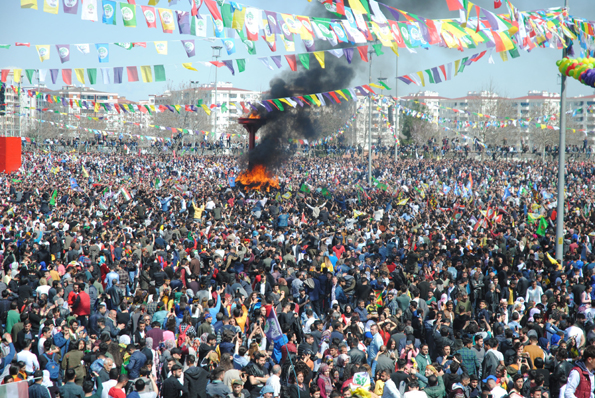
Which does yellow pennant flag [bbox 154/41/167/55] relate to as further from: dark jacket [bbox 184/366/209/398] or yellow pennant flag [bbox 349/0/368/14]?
dark jacket [bbox 184/366/209/398]

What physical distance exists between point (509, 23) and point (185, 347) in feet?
32.0

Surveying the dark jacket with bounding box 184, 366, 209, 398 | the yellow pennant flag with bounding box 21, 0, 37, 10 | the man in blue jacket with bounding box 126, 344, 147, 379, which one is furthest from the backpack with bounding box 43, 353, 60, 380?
the yellow pennant flag with bounding box 21, 0, 37, 10

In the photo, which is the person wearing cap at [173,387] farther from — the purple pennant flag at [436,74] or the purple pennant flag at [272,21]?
the purple pennant flag at [436,74]

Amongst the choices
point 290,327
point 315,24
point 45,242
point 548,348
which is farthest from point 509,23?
point 45,242

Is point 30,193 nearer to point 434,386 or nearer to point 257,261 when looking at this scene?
point 257,261

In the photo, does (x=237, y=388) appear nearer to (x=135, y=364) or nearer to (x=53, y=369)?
(x=135, y=364)

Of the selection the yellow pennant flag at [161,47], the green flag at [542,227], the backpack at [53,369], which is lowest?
the backpack at [53,369]

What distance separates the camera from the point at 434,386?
6547 millimetres

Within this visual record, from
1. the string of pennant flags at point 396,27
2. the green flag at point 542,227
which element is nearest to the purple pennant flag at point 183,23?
the string of pennant flags at point 396,27

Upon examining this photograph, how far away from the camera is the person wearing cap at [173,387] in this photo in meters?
6.60

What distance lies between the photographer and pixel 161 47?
14422 millimetres

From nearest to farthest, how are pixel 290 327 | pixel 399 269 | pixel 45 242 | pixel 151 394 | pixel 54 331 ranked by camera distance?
pixel 151 394
pixel 54 331
pixel 290 327
pixel 399 269
pixel 45 242

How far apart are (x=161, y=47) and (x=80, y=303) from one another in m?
7.10

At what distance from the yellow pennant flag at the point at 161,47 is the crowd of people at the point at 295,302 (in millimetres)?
4479
